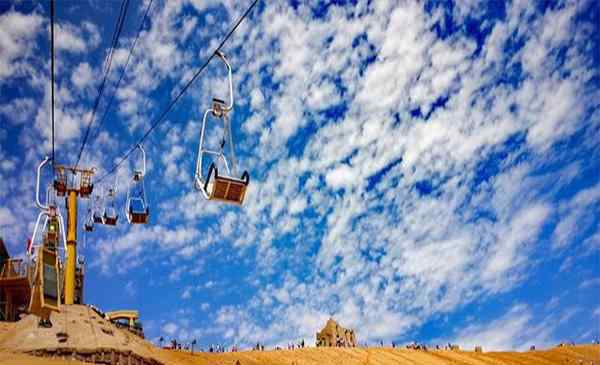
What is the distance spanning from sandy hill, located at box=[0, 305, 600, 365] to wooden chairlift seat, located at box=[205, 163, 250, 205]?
1098cm

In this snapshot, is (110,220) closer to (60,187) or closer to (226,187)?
(60,187)

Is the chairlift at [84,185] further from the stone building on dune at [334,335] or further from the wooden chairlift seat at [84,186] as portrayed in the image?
the stone building on dune at [334,335]

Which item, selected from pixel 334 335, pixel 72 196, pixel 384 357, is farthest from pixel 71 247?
pixel 334 335

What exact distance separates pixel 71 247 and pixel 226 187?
32622 millimetres

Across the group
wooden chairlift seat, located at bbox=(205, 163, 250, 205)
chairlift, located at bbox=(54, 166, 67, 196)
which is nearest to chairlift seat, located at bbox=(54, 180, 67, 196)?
chairlift, located at bbox=(54, 166, 67, 196)

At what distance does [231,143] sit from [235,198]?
4.17ft

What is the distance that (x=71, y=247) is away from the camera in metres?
41.4

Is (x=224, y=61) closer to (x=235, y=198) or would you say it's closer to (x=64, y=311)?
(x=235, y=198)

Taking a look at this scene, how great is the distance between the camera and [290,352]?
48312 millimetres

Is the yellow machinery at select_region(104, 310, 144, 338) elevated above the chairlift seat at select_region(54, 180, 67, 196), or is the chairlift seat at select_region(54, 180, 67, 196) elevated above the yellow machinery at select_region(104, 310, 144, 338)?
the chairlift seat at select_region(54, 180, 67, 196)

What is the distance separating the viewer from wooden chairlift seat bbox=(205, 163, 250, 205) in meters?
12.5

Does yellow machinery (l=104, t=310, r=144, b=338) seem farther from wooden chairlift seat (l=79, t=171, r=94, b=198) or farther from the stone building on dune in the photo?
the stone building on dune

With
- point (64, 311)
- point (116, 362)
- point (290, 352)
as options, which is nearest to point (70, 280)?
point (64, 311)

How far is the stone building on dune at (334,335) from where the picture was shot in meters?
66.3
